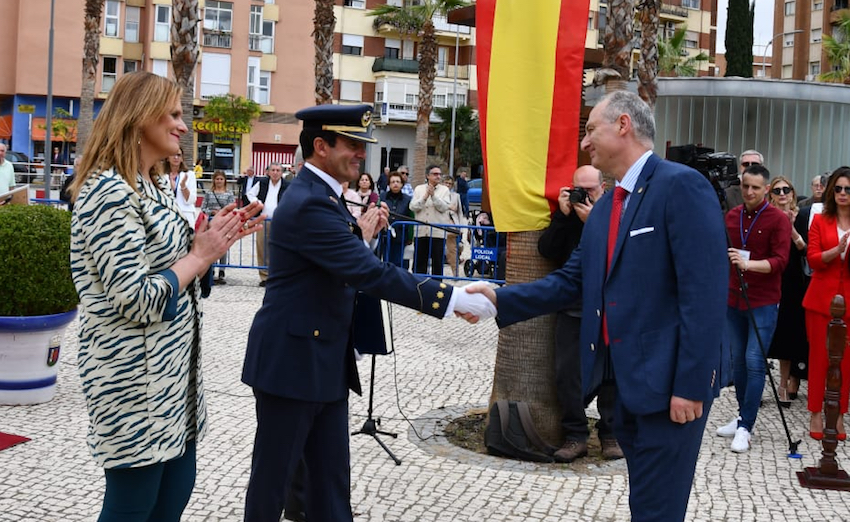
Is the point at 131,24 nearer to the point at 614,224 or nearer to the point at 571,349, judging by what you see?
the point at 571,349

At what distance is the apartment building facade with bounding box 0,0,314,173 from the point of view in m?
52.3

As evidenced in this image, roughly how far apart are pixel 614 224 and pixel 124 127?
6.25 feet

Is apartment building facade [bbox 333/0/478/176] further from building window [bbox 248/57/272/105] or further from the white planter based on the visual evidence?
the white planter

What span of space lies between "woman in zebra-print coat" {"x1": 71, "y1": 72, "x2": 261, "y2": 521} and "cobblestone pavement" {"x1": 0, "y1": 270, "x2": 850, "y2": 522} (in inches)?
74.9

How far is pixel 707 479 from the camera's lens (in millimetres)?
6199

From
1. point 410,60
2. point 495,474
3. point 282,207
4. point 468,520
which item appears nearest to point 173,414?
point 282,207

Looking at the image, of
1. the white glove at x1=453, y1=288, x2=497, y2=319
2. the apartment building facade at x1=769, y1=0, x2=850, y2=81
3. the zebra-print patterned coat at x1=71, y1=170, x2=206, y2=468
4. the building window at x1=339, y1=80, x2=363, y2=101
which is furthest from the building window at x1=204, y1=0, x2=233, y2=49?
the zebra-print patterned coat at x1=71, y1=170, x2=206, y2=468

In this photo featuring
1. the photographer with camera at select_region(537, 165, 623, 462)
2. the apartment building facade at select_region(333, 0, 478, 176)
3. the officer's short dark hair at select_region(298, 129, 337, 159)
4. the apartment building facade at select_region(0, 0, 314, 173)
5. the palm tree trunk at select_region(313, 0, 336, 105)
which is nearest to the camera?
the officer's short dark hair at select_region(298, 129, 337, 159)

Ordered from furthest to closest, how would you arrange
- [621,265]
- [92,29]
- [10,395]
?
1. [92,29]
2. [10,395]
3. [621,265]

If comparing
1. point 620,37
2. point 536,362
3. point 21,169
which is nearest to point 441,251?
point 620,37

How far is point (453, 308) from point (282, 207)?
853 mm

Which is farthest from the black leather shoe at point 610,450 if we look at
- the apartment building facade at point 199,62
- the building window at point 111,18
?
the building window at point 111,18

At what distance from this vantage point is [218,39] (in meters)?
55.8

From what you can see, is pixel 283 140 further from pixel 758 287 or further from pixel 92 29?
pixel 758 287
